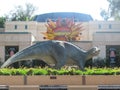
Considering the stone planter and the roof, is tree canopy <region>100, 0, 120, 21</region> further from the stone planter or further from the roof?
the stone planter

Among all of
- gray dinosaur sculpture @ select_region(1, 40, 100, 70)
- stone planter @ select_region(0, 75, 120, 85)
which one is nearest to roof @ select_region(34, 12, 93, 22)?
gray dinosaur sculpture @ select_region(1, 40, 100, 70)

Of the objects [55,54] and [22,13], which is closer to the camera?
[55,54]

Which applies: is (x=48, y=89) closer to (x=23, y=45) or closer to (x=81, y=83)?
(x=81, y=83)

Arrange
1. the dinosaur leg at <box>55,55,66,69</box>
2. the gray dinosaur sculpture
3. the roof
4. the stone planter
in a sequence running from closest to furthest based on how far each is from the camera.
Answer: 1. the stone planter
2. the dinosaur leg at <box>55,55,66,69</box>
3. the gray dinosaur sculpture
4. the roof

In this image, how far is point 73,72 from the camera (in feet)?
63.4

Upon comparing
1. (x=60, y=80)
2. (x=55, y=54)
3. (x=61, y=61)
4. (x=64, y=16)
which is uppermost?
(x=64, y=16)

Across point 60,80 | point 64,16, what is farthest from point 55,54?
point 64,16

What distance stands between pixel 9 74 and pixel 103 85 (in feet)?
16.1

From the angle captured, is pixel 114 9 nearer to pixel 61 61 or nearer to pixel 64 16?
pixel 64 16

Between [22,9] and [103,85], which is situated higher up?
[22,9]

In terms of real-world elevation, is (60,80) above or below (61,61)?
below

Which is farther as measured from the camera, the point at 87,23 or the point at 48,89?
the point at 87,23

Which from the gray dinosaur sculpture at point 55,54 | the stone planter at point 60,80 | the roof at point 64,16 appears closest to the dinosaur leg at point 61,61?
the gray dinosaur sculpture at point 55,54

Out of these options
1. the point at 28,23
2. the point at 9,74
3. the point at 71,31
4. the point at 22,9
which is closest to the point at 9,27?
the point at 28,23
